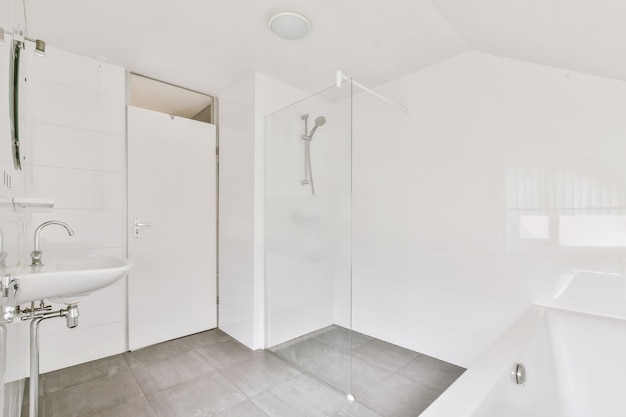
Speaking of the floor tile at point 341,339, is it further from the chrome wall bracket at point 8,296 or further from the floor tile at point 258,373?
the chrome wall bracket at point 8,296

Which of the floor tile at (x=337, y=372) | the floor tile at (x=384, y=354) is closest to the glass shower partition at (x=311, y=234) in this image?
the floor tile at (x=337, y=372)

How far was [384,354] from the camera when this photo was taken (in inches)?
92.4

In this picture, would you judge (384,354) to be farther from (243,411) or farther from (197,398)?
(197,398)

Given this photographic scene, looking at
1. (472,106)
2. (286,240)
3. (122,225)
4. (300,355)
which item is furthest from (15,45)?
(472,106)

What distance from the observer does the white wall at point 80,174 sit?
81.2 inches

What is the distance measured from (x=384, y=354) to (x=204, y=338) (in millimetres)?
1541

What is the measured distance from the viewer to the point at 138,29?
1953mm

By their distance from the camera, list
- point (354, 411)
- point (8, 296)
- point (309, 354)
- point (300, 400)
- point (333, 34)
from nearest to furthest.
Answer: point (8, 296)
point (354, 411)
point (300, 400)
point (333, 34)
point (309, 354)

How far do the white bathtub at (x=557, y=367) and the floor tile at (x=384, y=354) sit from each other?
941 mm

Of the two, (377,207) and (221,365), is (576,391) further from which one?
(221,365)

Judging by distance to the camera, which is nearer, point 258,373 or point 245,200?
point 258,373

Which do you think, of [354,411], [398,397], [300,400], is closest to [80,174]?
[300,400]

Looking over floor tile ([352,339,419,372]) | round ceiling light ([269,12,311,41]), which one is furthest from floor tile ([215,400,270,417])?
round ceiling light ([269,12,311,41])

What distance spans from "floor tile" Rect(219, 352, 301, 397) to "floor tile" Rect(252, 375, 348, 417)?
68mm
